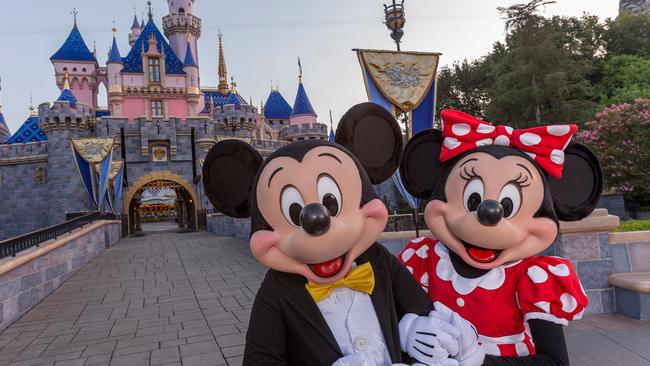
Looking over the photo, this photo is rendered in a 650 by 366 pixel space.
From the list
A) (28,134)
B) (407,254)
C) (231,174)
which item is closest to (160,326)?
(231,174)

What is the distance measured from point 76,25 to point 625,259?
40.8 m

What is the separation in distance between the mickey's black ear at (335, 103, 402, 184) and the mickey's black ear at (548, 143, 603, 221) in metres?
0.96

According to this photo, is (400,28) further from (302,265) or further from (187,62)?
(187,62)

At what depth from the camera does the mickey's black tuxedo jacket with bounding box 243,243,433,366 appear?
1668 millimetres

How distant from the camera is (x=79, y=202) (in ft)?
73.2

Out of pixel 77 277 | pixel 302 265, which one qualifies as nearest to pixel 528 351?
pixel 302 265

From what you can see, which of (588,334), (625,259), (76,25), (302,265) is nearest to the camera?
(302,265)

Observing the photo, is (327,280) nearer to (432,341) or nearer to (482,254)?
(432,341)

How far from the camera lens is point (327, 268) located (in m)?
1.75

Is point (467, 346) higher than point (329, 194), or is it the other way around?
point (329, 194)

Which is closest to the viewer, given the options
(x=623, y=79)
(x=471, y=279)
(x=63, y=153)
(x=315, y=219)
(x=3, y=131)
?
(x=315, y=219)

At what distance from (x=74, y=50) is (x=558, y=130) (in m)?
40.2

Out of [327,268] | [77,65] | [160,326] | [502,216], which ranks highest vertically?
[77,65]

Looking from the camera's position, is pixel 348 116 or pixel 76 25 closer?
pixel 348 116
